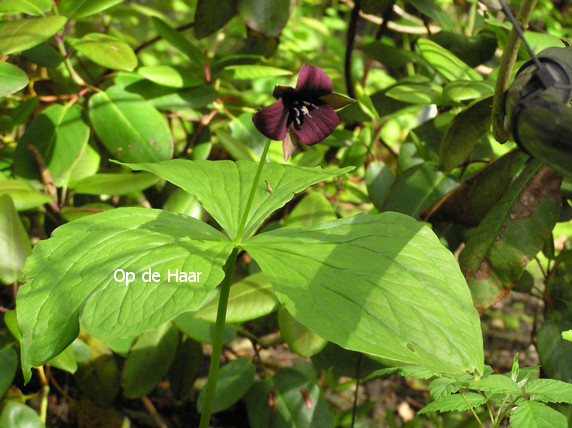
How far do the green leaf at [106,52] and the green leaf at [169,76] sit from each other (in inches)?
2.6

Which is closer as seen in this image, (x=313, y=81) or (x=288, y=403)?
(x=313, y=81)

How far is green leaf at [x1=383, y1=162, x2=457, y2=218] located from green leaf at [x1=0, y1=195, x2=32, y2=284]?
0.76 metres

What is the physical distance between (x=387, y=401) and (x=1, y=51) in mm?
1429

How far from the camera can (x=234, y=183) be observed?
107 centimetres

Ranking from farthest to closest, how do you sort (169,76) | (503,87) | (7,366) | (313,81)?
(169,76) → (7,366) → (313,81) → (503,87)

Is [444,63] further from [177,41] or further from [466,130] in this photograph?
[177,41]

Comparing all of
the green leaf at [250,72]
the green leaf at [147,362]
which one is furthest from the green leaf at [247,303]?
the green leaf at [250,72]

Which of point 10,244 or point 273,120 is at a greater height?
point 273,120

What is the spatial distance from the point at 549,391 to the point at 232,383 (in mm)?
700

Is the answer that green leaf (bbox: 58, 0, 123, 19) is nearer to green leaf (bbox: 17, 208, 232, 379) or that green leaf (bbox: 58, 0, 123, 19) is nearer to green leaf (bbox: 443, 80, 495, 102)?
green leaf (bbox: 17, 208, 232, 379)

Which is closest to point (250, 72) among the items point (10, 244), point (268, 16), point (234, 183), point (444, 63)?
point (268, 16)

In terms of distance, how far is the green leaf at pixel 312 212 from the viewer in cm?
143

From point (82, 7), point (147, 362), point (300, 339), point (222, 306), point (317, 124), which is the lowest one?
point (147, 362)

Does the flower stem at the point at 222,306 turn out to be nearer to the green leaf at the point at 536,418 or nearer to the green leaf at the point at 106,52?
the green leaf at the point at 536,418
